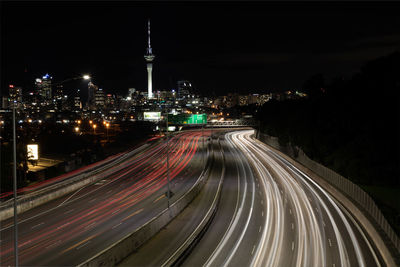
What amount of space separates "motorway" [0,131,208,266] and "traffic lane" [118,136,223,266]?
261 cm

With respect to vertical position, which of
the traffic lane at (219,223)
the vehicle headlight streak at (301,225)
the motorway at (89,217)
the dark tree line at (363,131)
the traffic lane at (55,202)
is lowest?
the traffic lane at (55,202)

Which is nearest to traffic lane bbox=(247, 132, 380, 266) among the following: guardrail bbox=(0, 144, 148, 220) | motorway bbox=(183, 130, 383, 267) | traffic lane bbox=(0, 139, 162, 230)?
motorway bbox=(183, 130, 383, 267)

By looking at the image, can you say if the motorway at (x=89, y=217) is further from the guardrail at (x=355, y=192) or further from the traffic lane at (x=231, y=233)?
the guardrail at (x=355, y=192)

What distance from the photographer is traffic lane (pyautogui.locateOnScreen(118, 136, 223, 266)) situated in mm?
18969

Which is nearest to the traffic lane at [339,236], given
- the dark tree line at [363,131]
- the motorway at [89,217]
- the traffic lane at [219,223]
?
the dark tree line at [363,131]

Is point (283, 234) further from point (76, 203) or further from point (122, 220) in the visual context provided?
point (76, 203)

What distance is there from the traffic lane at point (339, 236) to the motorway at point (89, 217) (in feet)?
43.0

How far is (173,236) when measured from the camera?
2303 cm

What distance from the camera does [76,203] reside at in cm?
3341

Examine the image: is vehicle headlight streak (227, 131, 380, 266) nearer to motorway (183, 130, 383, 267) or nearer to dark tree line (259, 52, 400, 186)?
motorway (183, 130, 383, 267)

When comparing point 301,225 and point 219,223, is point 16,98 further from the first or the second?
point 301,225

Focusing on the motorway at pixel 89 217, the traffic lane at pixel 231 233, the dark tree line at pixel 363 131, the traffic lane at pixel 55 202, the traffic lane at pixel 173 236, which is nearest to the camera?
the traffic lane at pixel 173 236

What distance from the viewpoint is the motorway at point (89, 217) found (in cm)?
2077

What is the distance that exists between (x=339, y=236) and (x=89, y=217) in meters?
18.8
